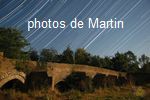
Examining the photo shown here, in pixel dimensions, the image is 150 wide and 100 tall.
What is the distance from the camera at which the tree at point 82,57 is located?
54688 millimetres

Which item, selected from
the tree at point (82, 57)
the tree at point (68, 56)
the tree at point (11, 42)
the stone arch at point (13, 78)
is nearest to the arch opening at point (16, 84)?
the stone arch at point (13, 78)

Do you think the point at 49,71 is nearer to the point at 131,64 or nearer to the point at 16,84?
the point at 16,84

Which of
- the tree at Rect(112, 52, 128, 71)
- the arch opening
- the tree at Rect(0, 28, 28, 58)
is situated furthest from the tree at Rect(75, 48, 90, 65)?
the arch opening

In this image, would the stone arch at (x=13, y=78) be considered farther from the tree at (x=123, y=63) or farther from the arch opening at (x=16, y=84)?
the tree at (x=123, y=63)

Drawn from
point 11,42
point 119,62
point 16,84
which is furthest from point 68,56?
point 16,84

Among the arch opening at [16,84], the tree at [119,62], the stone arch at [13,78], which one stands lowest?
the arch opening at [16,84]

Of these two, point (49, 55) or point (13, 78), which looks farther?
point (49, 55)

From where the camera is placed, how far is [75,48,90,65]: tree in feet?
179

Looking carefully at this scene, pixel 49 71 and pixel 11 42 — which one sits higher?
pixel 11 42

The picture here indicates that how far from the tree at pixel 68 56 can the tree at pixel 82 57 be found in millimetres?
1194

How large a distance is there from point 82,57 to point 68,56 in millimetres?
3323

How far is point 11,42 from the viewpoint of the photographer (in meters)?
36.3

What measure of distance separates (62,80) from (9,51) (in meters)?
10.3

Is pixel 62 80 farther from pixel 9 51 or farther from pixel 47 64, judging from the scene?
pixel 9 51
